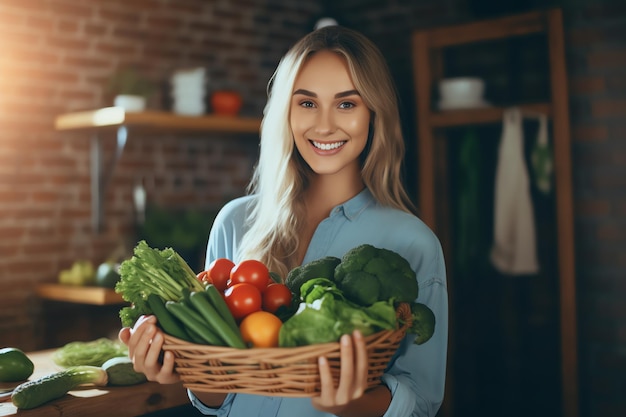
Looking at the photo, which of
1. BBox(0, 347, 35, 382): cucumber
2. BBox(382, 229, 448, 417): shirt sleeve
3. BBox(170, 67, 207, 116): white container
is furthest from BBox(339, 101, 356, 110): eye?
BBox(170, 67, 207, 116): white container

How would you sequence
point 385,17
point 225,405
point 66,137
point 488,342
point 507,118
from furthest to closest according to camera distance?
point 385,17 < point 488,342 < point 66,137 < point 507,118 < point 225,405

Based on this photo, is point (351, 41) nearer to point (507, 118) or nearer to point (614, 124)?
point (507, 118)

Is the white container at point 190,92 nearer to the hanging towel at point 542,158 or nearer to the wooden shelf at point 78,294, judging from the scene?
the wooden shelf at point 78,294

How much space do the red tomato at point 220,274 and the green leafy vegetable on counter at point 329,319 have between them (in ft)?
0.82

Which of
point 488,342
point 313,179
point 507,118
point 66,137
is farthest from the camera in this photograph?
point 488,342

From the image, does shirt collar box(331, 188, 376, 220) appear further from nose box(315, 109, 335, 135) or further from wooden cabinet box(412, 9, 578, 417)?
wooden cabinet box(412, 9, 578, 417)

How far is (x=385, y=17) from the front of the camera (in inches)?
172

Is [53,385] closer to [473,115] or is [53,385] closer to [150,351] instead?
[150,351]

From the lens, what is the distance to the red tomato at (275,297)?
142 cm

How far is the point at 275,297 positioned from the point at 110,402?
89cm

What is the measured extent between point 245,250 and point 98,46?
2.26 m

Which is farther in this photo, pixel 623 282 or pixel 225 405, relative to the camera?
pixel 623 282

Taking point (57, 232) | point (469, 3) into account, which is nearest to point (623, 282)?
point (469, 3)

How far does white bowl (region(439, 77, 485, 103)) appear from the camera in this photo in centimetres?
353
